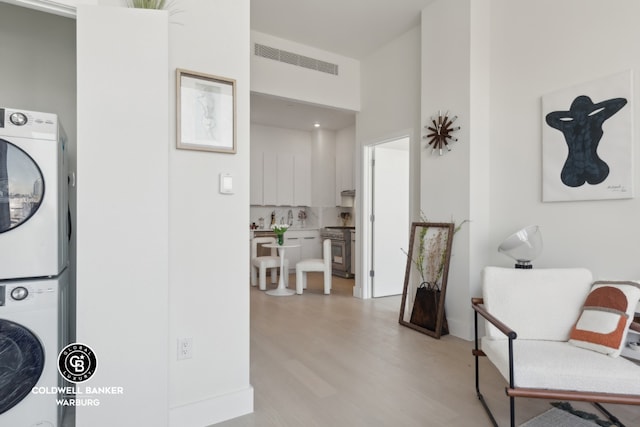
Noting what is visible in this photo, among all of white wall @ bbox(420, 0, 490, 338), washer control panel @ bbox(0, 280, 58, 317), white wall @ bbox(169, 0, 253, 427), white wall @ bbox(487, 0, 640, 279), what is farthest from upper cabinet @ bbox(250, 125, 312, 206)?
washer control panel @ bbox(0, 280, 58, 317)

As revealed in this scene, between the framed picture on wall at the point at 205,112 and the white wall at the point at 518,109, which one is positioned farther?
the white wall at the point at 518,109

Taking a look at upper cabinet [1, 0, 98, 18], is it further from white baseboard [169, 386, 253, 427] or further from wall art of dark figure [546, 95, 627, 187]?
wall art of dark figure [546, 95, 627, 187]

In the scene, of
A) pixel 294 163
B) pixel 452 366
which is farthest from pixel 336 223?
pixel 452 366

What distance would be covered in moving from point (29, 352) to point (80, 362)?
262mm

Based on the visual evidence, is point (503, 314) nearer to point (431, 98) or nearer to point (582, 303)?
point (582, 303)

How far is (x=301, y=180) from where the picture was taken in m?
7.49

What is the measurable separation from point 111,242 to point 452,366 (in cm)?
249

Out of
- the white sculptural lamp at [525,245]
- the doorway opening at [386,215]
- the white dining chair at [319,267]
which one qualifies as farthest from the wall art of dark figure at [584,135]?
the white dining chair at [319,267]

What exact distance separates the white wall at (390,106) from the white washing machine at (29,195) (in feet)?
11.2

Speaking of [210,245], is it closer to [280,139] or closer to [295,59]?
[295,59]

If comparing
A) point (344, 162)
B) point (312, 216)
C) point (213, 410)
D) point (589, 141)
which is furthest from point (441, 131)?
point (312, 216)

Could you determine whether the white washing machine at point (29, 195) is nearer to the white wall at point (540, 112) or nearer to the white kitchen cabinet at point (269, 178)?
the white wall at point (540, 112)

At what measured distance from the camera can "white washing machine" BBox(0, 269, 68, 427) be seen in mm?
1655

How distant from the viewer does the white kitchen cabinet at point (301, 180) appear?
292 inches
